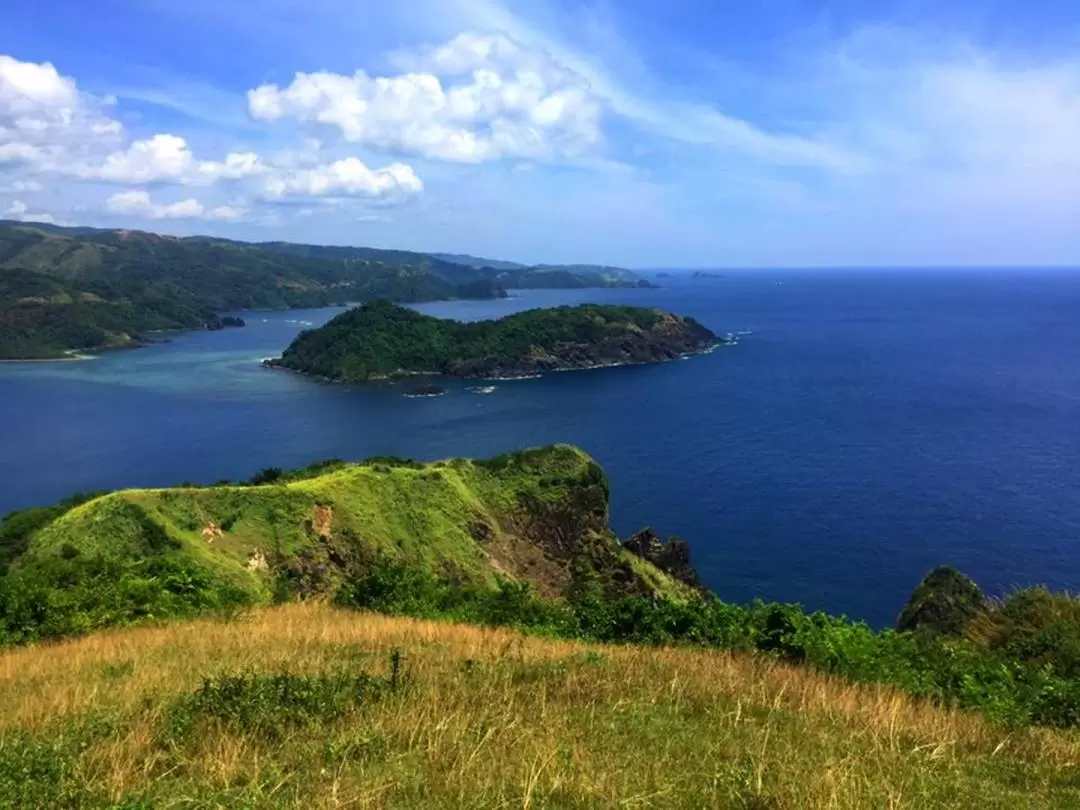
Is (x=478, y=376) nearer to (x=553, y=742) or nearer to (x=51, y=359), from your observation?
(x=51, y=359)

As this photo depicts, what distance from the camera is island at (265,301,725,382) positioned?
163625 mm

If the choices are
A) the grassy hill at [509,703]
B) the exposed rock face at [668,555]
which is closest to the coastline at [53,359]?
the exposed rock face at [668,555]

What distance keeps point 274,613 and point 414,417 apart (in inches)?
4190

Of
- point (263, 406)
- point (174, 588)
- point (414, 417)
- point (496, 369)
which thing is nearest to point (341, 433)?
point (414, 417)

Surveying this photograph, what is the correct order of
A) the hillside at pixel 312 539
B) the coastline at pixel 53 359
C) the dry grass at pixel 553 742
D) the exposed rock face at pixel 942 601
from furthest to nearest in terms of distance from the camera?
the coastline at pixel 53 359 < the exposed rock face at pixel 942 601 < the hillside at pixel 312 539 < the dry grass at pixel 553 742

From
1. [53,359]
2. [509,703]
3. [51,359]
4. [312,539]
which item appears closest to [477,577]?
[312,539]

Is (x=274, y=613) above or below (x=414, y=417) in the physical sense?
above

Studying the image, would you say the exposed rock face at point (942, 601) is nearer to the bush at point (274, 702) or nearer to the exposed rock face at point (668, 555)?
the exposed rock face at point (668, 555)

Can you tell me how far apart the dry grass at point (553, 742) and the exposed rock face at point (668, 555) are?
2048 inches

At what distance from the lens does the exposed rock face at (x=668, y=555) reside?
6188cm

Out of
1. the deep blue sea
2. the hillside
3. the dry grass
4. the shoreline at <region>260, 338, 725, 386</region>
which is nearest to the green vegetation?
the hillside

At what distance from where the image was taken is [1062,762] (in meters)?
7.57

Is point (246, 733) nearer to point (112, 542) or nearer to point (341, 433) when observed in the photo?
point (112, 542)

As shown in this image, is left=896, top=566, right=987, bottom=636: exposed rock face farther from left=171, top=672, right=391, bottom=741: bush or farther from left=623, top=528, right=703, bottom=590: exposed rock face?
left=171, top=672, right=391, bottom=741: bush
